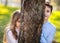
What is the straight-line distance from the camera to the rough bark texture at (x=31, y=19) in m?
1.97

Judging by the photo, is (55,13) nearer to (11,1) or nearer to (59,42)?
(59,42)

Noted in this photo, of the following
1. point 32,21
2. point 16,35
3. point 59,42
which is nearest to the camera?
point 32,21

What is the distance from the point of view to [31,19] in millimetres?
1981

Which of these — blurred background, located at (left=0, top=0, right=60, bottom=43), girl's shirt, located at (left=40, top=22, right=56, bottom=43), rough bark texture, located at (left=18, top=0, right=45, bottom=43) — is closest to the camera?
rough bark texture, located at (left=18, top=0, right=45, bottom=43)

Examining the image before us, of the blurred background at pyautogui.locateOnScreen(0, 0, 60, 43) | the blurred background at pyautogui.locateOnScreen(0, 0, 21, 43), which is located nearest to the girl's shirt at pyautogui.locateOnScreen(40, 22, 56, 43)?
the blurred background at pyautogui.locateOnScreen(0, 0, 60, 43)

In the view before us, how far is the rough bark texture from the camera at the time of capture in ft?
6.45

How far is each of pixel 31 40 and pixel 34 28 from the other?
0.36 feet

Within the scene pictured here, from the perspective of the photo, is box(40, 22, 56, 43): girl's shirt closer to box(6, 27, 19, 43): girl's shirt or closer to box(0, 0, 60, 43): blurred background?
box(6, 27, 19, 43): girl's shirt

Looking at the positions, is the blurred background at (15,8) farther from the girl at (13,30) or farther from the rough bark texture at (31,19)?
the rough bark texture at (31,19)

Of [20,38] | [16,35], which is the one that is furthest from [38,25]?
[16,35]

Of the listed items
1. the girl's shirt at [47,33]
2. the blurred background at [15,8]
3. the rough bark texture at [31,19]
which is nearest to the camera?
the rough bark texture at [31,19]

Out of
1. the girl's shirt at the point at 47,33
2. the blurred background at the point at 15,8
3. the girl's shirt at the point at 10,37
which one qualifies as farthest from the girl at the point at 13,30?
the blurred background at the point at 15,8

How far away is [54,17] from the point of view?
133 inches

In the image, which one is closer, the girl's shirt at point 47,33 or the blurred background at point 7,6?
the girl's shirt at point 47,33
